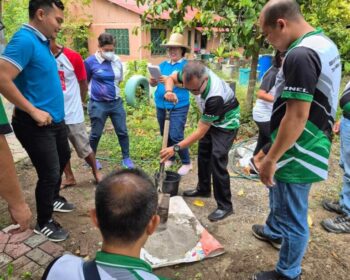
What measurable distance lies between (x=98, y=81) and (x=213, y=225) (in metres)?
2.37

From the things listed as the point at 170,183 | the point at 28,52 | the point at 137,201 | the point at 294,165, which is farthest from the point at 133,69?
the point at 137,201

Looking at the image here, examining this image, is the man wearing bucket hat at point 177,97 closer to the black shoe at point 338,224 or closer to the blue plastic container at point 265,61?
the black shoe at point 338,224

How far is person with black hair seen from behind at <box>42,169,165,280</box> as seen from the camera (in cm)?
110

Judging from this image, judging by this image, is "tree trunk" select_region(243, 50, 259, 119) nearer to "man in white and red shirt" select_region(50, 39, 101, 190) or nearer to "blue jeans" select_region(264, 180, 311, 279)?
"man in white and red shirt" select_region(50, 39, 101, 190)

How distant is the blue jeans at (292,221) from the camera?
213 centimetres

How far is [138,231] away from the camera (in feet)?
4.03

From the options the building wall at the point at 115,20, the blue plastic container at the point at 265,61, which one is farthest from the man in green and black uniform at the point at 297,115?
the building wall at the point at 115,20

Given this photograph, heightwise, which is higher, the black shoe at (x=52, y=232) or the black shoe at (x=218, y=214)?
the black shoe at (x=52, y=232)

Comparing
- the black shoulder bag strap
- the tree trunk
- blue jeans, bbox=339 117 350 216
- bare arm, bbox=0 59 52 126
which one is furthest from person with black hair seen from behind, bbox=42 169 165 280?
the tree trunk

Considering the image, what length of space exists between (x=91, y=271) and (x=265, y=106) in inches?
129

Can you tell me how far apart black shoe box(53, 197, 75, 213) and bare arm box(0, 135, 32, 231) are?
1.77 meters

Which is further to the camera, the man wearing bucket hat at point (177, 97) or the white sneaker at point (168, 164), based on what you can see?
the white sneaker at point (168, 164)

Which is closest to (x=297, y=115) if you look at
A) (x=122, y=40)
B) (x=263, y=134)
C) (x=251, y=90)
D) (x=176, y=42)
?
(x=263, y=134)

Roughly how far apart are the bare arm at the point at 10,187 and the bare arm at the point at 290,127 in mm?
1490
